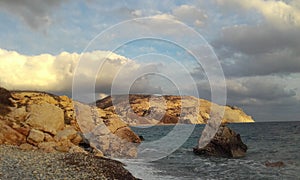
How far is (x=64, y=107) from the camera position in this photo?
181 feet

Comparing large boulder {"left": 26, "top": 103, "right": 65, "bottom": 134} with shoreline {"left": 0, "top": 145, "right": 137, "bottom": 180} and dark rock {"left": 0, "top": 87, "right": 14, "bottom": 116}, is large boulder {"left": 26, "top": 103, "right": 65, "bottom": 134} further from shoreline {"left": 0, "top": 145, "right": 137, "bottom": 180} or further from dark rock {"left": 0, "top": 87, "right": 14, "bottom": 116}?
shoreline {"left": 0, "top": 145, "right": 137, "bottom": 180}

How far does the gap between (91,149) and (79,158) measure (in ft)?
37.7

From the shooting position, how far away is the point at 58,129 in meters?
40.3

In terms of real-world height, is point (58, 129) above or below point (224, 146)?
above

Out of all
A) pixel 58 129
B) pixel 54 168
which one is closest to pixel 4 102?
pixel 58 129

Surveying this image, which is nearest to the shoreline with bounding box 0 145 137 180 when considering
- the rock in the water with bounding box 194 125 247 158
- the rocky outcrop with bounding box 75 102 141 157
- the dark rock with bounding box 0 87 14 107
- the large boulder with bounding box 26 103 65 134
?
the large boulder with bounding box 26 103 65 134

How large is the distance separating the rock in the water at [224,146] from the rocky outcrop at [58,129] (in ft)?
39.7

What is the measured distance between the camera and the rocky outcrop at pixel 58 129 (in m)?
35.6

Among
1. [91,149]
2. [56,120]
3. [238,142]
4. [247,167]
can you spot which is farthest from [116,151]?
[238,142]

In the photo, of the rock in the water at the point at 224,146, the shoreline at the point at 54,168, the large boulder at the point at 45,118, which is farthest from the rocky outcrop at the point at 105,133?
the shoreline at the point at 54,168

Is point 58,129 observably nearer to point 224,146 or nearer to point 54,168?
point 54,168

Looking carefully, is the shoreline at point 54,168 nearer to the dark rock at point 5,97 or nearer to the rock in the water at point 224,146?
the dark rock at point 5,97

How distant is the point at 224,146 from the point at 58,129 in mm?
24310

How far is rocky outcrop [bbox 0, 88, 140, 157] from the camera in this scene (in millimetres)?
35625
